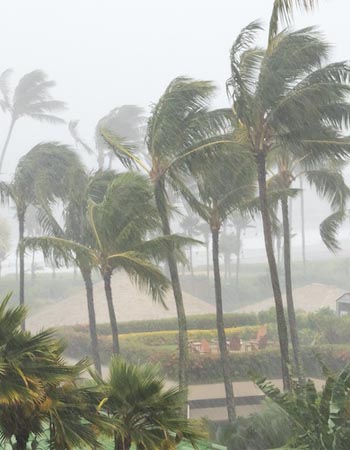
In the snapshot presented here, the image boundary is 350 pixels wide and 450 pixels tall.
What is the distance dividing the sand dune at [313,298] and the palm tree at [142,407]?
38.2 m

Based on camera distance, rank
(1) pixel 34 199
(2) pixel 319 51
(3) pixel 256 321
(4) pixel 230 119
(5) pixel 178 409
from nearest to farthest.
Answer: (5) pixel 178 409
(2) pixel 319 51
(4) pixel 230 119
(1) pixel 34 199
(3) pixel 256 321

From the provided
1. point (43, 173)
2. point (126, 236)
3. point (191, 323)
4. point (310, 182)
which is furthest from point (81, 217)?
point (191, 323)

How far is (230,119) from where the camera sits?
16125 millimetres

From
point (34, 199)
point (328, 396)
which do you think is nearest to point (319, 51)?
point (328, 396)

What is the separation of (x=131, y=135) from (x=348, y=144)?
173ft

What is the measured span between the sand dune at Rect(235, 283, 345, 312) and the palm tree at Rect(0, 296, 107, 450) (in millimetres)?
38753

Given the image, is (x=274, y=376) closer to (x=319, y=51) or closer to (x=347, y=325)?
(x=347, y=325)

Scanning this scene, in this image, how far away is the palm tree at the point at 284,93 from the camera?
47.6 ft

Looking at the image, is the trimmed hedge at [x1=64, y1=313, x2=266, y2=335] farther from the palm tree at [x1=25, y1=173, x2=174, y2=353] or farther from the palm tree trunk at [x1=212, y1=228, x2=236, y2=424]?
the palm tree at [x1=25, y1=173, x2=174, y2=353]

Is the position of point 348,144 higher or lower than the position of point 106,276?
higher

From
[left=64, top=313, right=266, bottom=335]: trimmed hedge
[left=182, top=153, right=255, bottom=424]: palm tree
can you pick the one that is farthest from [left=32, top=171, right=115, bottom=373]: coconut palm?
[left=64, top=313, right=266, bottom=335]: trimmed hedge

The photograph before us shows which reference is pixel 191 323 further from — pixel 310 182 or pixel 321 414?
pixel 321 414

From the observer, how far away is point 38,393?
606 centimetres

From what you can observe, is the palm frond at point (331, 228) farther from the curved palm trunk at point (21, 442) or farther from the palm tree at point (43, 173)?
the curved palm trunk at point (21, 442)
